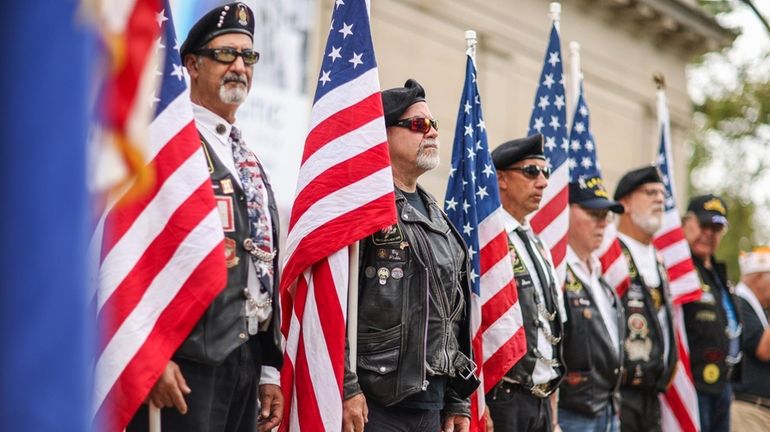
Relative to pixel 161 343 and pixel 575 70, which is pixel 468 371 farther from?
pixel 575 70

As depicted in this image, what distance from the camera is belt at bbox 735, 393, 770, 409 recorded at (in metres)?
9.25

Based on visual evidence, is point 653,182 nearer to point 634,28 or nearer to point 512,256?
point 512,256

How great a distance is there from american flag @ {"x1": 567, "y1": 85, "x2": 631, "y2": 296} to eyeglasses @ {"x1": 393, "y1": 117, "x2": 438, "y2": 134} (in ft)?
9.37

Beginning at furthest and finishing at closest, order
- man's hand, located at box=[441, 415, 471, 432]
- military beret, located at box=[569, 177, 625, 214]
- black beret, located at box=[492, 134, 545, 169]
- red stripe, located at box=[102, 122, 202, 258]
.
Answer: military beret, located at box=[569, 177, 625, 214], black beret, located at box=[492, 134, 545, 169], man's hand, located at box=[441, 415, 471, 432], red stripe, located at box=[102, 122, 202, 258]

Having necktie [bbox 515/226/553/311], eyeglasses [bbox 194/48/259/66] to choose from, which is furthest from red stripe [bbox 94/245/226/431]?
necktie [bbox 515/226/553/311]

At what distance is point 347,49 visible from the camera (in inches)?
206

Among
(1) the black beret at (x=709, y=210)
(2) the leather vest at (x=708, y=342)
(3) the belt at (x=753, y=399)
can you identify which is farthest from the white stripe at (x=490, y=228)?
(3) the belt at (x=753, y=399)

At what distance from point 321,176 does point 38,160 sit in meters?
3.27

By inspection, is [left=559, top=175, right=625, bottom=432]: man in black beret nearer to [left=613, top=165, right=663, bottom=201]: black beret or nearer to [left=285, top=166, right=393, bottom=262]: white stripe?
[left=613, top=165, right=663, bottom=201]: black beret

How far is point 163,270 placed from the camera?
4082mm

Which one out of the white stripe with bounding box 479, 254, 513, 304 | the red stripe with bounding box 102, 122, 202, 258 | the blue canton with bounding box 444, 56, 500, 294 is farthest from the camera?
the blue canton with bounding box 444, 56, 500, 294

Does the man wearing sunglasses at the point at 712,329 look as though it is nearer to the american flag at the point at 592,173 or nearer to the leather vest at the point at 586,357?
the american flag at the point at 592,173

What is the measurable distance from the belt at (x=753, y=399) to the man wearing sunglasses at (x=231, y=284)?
225 inches

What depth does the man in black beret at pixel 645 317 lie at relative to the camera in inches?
303
